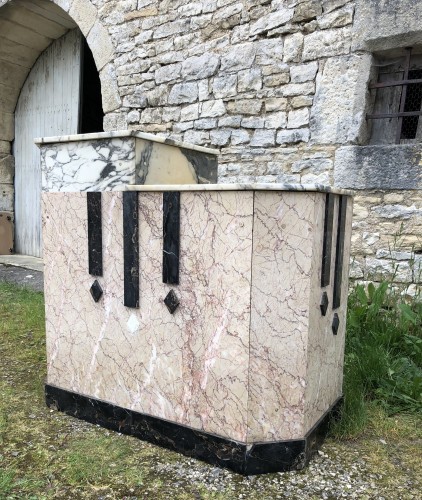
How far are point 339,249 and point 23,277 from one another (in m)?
4.31

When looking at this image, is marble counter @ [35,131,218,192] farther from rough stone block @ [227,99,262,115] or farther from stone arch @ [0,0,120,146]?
stone arch @ [0,0,120,146]

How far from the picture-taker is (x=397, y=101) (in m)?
3.35

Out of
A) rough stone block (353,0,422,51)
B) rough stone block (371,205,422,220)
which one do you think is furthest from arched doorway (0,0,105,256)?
rough stone block (371,205,422,220)

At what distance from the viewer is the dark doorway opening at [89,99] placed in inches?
230

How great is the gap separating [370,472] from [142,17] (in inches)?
165

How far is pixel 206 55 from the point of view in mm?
3938

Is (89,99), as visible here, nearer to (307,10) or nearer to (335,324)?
(307,10)

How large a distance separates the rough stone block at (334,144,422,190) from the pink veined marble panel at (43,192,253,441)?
Result: 202 centimetres

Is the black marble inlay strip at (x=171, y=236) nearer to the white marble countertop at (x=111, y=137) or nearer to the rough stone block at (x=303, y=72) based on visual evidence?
the white marble countertop at (x=111, y=137)

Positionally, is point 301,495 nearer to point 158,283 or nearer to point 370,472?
point 370,472

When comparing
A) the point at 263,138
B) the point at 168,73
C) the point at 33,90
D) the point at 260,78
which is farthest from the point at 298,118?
the point at 33,90

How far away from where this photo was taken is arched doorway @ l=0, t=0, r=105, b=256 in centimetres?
542

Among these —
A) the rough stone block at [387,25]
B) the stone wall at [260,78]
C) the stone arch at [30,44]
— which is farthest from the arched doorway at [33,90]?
the rough stone block at [387,25]

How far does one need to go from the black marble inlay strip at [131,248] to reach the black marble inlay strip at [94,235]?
134 millimetres
